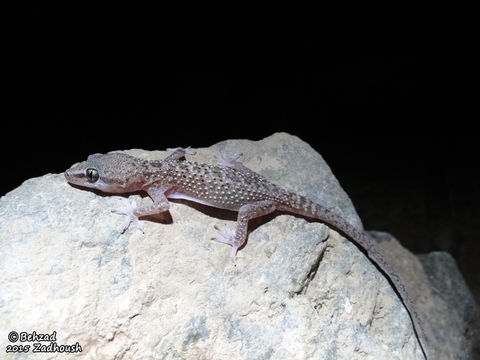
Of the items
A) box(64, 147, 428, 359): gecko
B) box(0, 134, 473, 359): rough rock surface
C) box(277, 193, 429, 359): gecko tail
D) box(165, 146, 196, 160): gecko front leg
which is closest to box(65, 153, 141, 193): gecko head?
box(64, 147, 428, 359): gecko

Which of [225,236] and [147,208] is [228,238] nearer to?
[225,236]

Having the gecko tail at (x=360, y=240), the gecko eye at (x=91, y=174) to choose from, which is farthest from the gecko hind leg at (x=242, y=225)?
the gecko eye at (x=91, y=174)

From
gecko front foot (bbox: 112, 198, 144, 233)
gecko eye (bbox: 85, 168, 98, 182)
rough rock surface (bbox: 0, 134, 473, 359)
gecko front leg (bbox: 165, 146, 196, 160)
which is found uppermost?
gecko front leg (bbox: 165, 146, 196, 160)

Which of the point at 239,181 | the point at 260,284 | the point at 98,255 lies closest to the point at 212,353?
the point at 260,284

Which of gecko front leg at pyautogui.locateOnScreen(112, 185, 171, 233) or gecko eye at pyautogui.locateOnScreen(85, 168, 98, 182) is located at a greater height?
gecko eye at pyautogui.locateOnScreen(85, 168, 98, 182)

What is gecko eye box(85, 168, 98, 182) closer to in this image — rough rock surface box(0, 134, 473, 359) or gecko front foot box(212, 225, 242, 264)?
rough rock surface box(0, 134, 473, 359)
